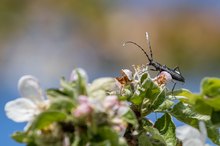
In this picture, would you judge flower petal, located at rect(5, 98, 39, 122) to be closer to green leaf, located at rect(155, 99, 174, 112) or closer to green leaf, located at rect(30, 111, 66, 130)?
green leaf, located at rect(30, 111, 66, 130)

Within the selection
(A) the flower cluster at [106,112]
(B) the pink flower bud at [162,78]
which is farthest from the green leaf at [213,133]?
(B) the pink flower bud at [162,78]

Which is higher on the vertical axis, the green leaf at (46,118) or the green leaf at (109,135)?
the green leaf at (46,118)

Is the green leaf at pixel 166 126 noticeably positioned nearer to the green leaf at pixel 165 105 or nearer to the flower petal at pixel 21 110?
the green leaf at pixel 165 105

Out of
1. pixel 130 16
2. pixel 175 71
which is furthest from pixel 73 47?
pixel 175 71

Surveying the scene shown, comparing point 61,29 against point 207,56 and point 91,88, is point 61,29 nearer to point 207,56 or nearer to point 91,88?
point 207,56

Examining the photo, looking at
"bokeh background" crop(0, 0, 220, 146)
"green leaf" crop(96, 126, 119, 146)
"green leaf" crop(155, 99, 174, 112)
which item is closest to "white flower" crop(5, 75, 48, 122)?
"green leaf" crop(96, 126, 119, 146)

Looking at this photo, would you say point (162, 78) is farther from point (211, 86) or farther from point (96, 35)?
point (96, 35)

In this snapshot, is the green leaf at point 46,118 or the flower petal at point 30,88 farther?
the flower petal at point 30,88
